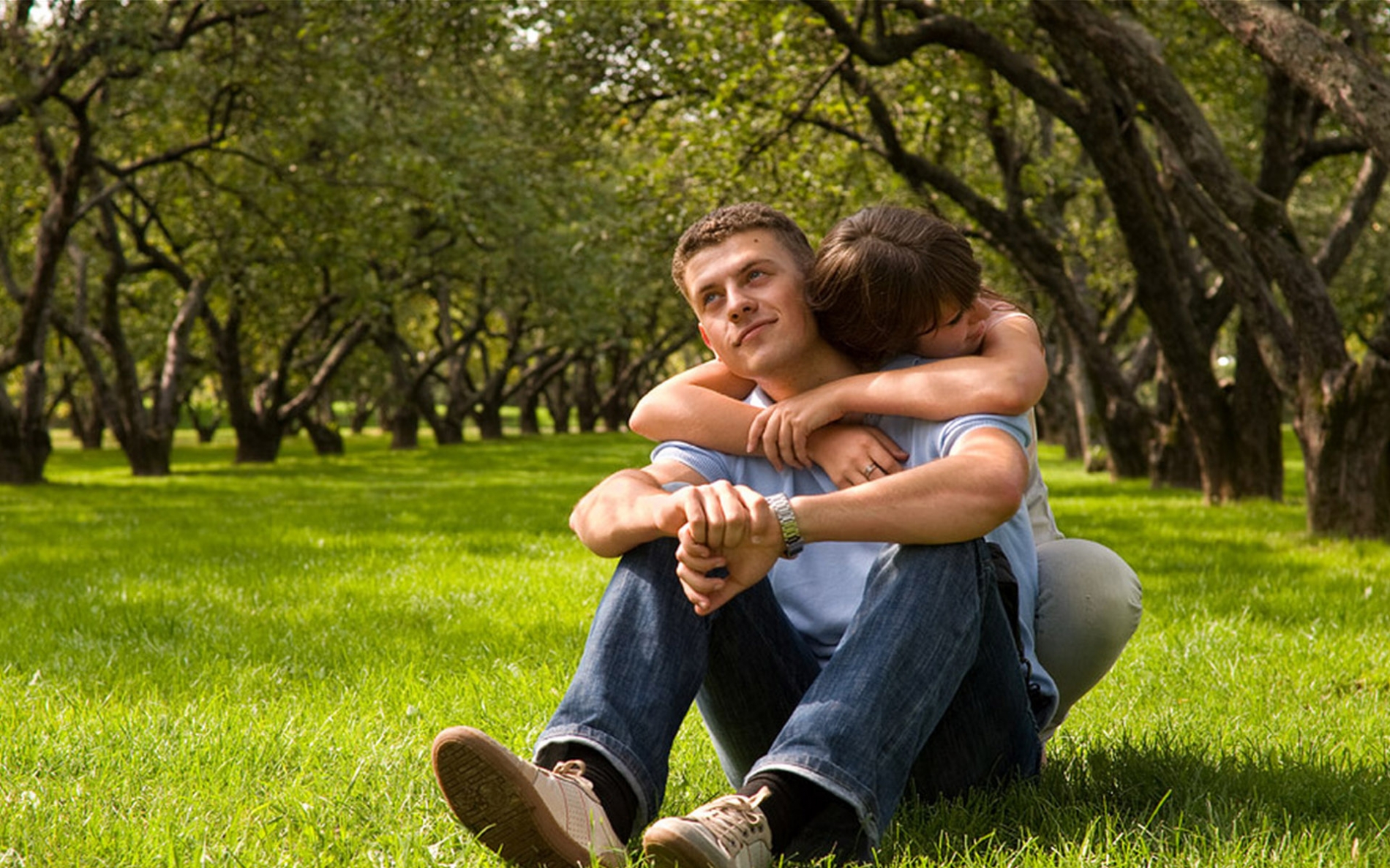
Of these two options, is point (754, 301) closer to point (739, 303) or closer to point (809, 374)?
point (739, 303)

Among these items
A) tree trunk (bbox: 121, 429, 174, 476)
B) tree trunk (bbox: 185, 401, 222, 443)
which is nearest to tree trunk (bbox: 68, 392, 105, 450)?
tree trunk (bbox: 185, 401, 222, 443)

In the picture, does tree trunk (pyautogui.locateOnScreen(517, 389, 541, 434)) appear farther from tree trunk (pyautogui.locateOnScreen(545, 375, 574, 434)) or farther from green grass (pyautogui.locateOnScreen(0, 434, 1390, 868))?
green grass (pyautogui.locateOnScreen(0, 434, 1390, 868))

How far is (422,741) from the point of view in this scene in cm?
432

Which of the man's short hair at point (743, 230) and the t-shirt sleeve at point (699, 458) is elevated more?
the man's short hair at point (743, 230)

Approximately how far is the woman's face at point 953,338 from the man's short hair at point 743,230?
0.38 meters

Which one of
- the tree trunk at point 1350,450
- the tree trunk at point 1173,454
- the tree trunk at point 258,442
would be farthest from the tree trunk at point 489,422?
the tree trunk at point 1350,450

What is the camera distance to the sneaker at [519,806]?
8.88 ft

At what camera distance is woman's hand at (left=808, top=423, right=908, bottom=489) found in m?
3.32

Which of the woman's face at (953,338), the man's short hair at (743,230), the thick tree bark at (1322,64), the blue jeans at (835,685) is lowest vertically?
the blue jeans at (835,685)

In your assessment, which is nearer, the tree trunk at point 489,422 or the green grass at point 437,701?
the green grass at point 437,701

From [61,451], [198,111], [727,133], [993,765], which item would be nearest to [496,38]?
[727,133]

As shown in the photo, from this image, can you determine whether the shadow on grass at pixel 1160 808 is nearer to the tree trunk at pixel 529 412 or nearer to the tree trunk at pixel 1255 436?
the tree trunk at pixel 1255 436

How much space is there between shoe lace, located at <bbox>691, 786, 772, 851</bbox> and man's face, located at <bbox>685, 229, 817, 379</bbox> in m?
1.20

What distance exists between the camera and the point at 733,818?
9.05 ft
